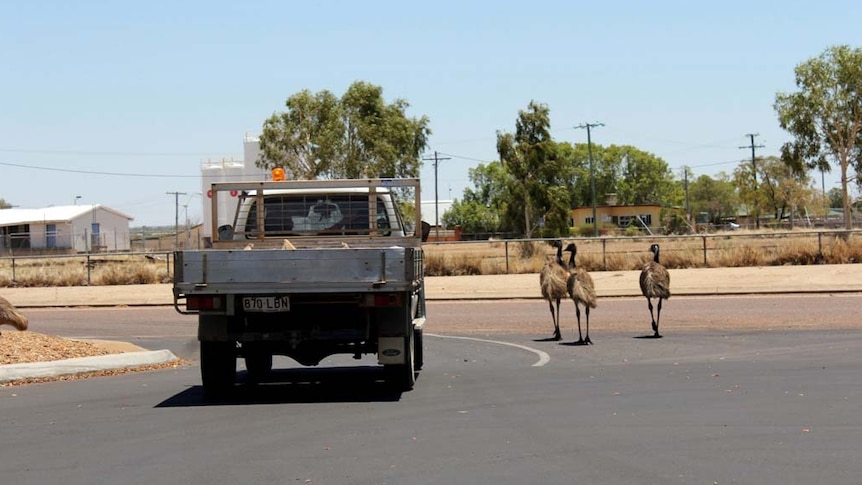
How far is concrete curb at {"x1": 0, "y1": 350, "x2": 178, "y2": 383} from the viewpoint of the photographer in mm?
12836

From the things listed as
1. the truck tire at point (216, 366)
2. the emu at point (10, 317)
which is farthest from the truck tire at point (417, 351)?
the emu at point (10, 317)

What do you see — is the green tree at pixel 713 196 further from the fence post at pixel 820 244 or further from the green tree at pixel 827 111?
the fence post at pixel 820 244

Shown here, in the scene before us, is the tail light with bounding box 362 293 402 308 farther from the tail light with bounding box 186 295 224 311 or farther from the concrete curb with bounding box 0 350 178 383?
the concrete curb with bounding box 0 350 178 383

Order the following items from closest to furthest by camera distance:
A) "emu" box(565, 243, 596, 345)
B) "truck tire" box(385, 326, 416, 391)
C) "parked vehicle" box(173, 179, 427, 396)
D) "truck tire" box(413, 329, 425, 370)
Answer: "parked vehicle" box(173, 179, 427, 396) < "truck tire" box(385, 326, 416, 391) < "truck tire" box(413, 329, 425, 370) < "emu" box(565, 243, 596, 345)

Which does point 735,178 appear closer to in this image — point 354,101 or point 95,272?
point 354,101

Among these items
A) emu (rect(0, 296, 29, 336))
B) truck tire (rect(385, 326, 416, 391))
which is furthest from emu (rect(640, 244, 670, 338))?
emu (rect(0, 296, 29, 336))

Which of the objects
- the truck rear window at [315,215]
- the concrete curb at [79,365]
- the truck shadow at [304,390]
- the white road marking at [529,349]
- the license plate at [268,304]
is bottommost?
the white road marking at [529,349]

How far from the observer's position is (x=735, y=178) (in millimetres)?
100688

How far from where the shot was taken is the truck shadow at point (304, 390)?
10.8 metres

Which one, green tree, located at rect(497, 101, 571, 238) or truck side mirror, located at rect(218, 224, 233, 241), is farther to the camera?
green tree, located at rect(497, 101, 571, 238)

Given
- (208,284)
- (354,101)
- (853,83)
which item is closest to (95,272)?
(354,101)

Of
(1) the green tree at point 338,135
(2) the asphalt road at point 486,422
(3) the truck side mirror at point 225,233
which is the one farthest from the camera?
(1) the green tree at point 338,135

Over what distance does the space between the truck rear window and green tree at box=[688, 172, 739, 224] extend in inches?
4820

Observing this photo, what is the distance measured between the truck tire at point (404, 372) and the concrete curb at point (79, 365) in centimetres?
463
